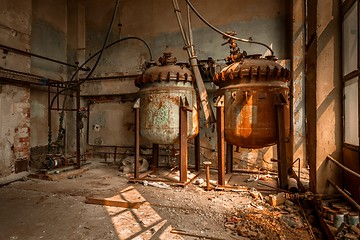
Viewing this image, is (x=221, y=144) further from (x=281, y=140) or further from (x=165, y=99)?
(x=165, y=99)

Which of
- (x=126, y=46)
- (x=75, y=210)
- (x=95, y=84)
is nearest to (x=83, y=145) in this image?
(x=95, y=84)

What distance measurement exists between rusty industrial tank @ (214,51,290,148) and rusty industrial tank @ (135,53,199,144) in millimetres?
1008

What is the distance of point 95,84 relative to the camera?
7785 millimetres

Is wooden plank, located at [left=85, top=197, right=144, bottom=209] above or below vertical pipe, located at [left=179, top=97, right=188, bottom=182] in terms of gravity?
below

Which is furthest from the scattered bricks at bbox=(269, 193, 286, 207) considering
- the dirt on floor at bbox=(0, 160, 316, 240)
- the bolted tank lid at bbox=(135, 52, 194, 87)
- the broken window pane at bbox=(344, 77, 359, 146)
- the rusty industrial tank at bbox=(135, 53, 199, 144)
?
the bolted tank lid at bbox=(135, 52, 194, 87)

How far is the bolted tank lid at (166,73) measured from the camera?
16.4 ft

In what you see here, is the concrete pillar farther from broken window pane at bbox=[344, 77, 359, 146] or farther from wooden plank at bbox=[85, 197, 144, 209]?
wooden plank at bbox=[85, 197, 144, 209]

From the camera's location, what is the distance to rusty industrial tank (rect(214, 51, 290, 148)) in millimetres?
4379

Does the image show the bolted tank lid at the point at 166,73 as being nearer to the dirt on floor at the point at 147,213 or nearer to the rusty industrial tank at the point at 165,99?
the rusty industrial tank at the point at 165,99

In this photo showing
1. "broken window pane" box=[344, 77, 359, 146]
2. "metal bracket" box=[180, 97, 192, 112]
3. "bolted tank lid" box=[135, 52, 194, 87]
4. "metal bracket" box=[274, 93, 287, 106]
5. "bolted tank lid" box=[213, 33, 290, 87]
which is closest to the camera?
"broken window pane" box=[344, 77, 359, 146]

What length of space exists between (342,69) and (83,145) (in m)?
7.62

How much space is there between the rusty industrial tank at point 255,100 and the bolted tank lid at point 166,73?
39.1 inches

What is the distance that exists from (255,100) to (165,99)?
1882mm

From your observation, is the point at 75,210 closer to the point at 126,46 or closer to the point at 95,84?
the point at 95,84
